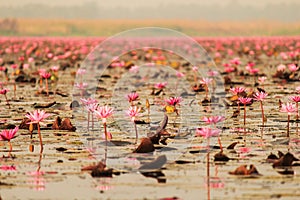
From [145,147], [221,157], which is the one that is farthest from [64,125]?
[221,157]

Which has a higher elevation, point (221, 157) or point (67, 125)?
point (67, 125)

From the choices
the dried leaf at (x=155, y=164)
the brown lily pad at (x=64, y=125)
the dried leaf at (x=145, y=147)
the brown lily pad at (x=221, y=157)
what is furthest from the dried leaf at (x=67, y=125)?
the brown lily pad at (x=221, y=157)

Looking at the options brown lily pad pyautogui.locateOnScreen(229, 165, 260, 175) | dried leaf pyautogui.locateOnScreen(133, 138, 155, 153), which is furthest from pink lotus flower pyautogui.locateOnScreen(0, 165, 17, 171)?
brown lily pad pyautogui.locateOnScreen(229, 165, 260, 175)

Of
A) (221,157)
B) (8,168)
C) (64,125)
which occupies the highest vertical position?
(64,125)

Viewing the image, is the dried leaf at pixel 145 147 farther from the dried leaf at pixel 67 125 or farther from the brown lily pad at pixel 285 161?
the dried leaf at pixel 67 125

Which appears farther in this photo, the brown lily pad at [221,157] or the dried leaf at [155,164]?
the brown lily pad at [221,157]

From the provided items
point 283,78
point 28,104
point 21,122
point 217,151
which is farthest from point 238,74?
point 217,151

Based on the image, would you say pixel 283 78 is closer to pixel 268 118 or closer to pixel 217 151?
pixel 268 118

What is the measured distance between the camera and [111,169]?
6379 millimetres

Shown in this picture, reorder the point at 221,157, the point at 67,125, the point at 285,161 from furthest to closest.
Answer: the point at 67,125 → the point at 221,157 → the point at 285,161

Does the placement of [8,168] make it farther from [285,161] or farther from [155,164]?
[285,161]

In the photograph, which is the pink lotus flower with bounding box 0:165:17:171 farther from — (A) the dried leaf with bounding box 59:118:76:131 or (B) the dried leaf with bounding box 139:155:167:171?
(A) the dried leaf with bounding box 59:118:76:131

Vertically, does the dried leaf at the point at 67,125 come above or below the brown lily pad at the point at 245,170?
above

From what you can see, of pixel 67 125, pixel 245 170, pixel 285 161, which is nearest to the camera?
pixel 245 170
